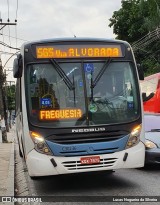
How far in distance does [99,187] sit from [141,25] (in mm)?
36194

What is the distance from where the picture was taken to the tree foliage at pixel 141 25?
37938mm

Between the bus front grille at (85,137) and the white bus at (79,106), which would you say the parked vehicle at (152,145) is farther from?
the bus front grille at (85,137)

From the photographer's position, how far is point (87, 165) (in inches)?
317

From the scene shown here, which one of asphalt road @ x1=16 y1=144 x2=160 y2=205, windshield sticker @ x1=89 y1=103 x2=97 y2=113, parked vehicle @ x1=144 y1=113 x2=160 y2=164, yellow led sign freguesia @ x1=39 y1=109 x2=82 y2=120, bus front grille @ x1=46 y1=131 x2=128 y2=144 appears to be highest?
windshield sticker @ x1=89 y1=103 x2=97 y2=113

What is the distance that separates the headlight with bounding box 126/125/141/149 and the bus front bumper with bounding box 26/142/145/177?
0.11m

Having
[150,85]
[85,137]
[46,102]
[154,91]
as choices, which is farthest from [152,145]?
[150,85]

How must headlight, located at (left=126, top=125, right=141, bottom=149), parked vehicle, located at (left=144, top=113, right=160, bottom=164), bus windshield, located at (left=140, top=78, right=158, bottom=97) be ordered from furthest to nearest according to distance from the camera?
bus windshield, located at (left=140, top=78, right=158, bottom=97), parked vehicle, located at (left=144, top=113, right=160, bottom=164), headlight, located at (left=126, top=125, right=141, bottom=149)

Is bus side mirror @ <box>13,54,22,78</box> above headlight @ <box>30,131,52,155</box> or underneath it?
above

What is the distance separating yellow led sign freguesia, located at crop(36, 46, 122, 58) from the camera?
8594 mm

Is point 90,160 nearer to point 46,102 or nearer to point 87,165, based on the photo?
point 87,165

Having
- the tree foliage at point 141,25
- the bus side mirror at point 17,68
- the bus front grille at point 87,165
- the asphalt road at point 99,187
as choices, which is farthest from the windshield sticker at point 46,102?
the tree foliage at point 141,25

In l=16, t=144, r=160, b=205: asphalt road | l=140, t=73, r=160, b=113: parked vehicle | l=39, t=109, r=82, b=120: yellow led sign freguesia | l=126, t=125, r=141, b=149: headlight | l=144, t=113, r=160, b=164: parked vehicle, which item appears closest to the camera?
l=16, t=144, r=160, b=205: asphalt road

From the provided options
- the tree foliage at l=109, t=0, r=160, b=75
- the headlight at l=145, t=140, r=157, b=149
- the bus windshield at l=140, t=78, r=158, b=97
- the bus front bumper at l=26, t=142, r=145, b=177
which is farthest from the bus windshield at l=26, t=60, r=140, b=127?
the tree foliage at l=109, t=0, r=160, b=75

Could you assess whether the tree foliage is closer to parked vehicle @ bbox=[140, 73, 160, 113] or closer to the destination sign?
parked vehicle @ bbox=[140, 73, 160, 113]
